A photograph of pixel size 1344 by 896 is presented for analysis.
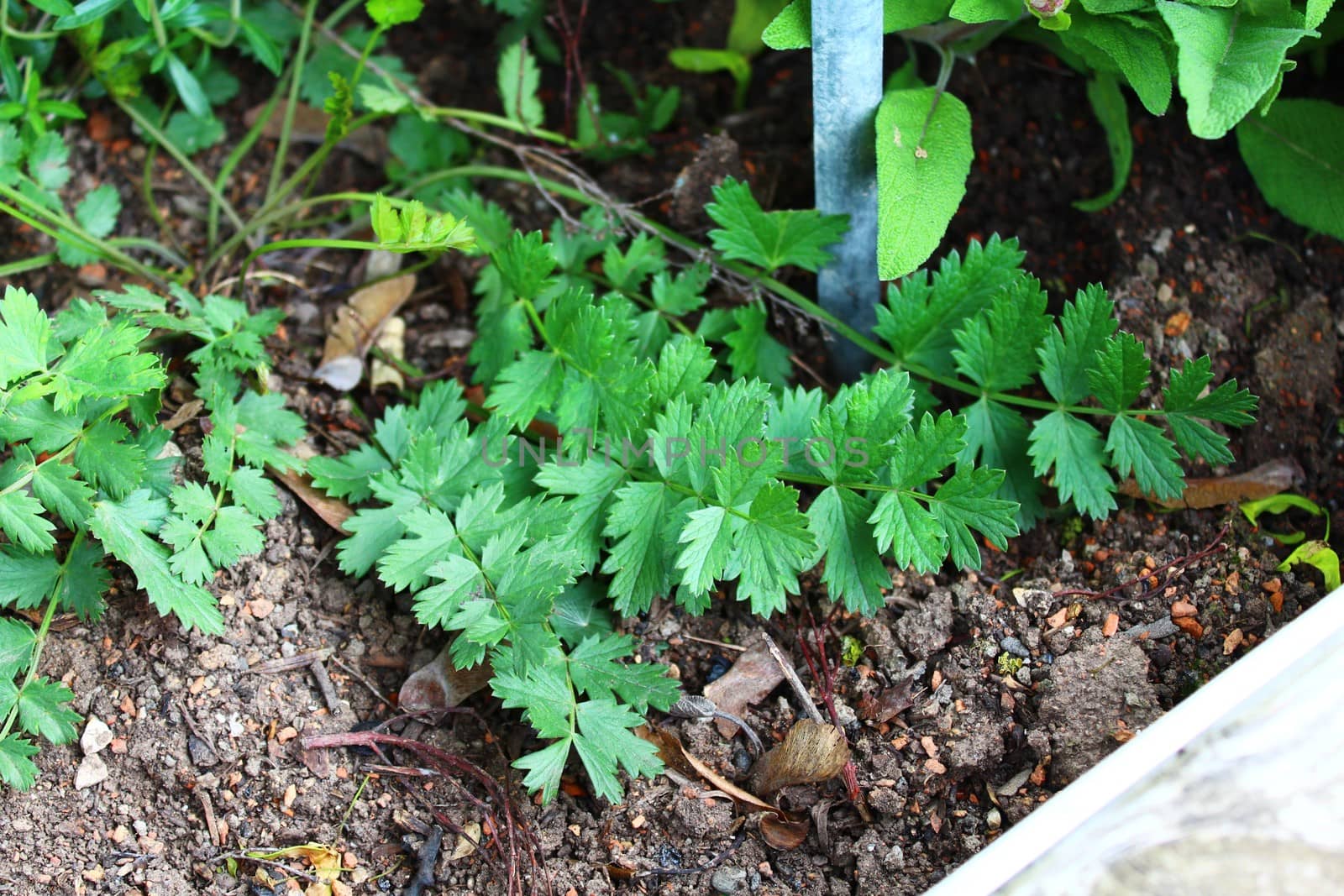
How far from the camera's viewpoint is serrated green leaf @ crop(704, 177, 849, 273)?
1.60 metres

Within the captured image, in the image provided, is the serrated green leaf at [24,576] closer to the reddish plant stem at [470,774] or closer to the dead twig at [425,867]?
the reddish plant stem at [470,774]

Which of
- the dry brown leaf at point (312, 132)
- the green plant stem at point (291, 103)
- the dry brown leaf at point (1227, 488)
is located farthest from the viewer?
the dry brown leaf at point (312, 132)

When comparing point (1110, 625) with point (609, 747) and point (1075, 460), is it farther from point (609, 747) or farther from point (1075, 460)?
point (609, 747)

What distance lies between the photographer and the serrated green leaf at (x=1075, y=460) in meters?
1.47

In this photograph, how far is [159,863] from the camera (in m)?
1.34

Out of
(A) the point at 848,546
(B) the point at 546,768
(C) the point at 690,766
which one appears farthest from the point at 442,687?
(A) the point at 848,546

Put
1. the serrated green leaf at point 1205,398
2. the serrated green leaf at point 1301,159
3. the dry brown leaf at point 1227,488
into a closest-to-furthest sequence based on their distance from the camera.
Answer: the serrated green leaf at point 1205,398, the dry brown leaf at point 1227,488, the serrated green leaf at point 1301,159

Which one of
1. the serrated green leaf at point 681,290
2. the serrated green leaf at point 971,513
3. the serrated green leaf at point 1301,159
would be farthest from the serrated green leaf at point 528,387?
the serrated green leaf at point 1301,159

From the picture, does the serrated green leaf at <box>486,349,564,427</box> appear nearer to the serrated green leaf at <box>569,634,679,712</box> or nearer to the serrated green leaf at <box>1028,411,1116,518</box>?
the serrated green leaf at <box>569,634,679,712</box>

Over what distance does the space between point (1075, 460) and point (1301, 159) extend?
2.09 ft

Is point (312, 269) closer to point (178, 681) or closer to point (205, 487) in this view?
point (205, 487)

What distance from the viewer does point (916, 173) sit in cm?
146

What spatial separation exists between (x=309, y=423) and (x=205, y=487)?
25 centimetres

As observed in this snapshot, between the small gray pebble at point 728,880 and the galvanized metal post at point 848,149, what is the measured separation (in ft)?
2.63
